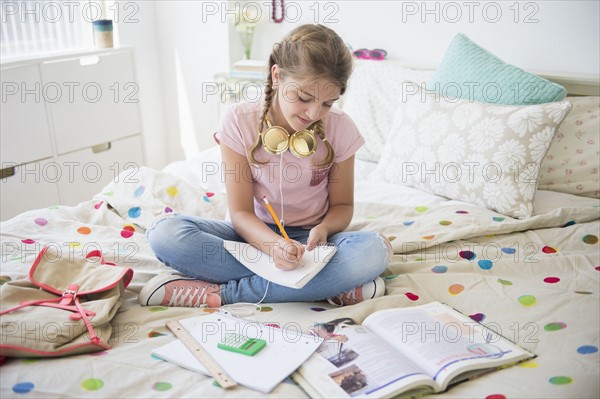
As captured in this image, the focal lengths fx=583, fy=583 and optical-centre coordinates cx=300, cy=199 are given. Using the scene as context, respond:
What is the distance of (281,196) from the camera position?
1479 millimetres

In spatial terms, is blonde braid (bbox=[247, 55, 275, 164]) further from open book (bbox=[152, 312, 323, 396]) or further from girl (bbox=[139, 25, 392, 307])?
open book (bbox=[152, 312, 323, 396])

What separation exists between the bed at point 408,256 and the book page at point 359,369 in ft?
0.17

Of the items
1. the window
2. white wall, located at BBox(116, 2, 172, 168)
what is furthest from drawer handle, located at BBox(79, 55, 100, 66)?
white wall, located at BBox(116, 2, 172, 168)

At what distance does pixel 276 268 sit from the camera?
1.28m

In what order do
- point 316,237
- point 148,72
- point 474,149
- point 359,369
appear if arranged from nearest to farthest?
point 359,369, point 316,237, point 474,149, point 148,72

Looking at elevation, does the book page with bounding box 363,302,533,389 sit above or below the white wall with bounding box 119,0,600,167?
below

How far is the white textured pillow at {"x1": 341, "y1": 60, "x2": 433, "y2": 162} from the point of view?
2127 millimetres

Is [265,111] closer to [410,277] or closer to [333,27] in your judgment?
[410,277]

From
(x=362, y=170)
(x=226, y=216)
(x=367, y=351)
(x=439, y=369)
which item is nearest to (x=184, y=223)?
(x=226, y=216)

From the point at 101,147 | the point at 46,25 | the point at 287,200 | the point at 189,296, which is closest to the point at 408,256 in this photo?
the point at 287,200

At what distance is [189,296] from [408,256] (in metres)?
0.56

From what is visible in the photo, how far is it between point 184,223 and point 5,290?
1.36 ft

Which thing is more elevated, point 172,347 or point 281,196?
point 281,196

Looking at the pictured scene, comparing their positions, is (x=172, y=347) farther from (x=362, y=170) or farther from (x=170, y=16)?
(x=170, y=16)
